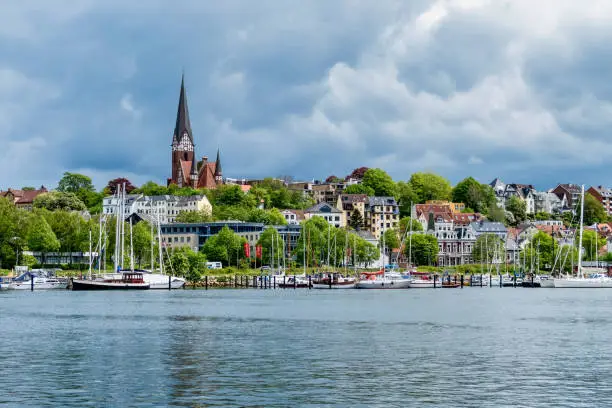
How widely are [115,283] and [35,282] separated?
36.4 feet

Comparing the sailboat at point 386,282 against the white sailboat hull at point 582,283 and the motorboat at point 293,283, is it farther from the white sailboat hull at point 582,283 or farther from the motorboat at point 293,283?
the white sailboat hull at point 582,283

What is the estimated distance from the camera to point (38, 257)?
178125 millimetres

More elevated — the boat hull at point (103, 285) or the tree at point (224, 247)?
the tree at point (224, 247)

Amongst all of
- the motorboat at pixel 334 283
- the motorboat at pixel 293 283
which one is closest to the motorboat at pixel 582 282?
the motorboat at pixel 334 283

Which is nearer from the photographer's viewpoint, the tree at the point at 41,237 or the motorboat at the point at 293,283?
the motorboat at the point at 293,283

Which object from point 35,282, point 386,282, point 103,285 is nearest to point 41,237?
point 35,282

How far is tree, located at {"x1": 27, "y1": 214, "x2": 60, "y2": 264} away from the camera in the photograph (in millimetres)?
154500

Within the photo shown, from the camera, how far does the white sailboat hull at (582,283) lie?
501 feet

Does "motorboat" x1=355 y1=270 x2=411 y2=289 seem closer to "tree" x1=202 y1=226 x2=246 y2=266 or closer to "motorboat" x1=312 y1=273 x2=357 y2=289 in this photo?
"motorboat" x1=312 y1=273 x2=357 y2=289

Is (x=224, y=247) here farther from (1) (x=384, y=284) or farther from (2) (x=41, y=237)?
(1) (x=384, y=284)

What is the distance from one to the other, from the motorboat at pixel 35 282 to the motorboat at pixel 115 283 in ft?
15.9

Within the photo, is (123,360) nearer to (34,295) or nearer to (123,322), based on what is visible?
(123,322)

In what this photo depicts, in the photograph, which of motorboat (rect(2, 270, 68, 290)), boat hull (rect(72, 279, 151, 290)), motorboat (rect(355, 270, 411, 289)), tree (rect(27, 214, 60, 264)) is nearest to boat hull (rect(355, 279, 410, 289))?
motorboat (rect(355, 270, 411, 289))

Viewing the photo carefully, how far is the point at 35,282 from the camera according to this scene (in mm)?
136125
